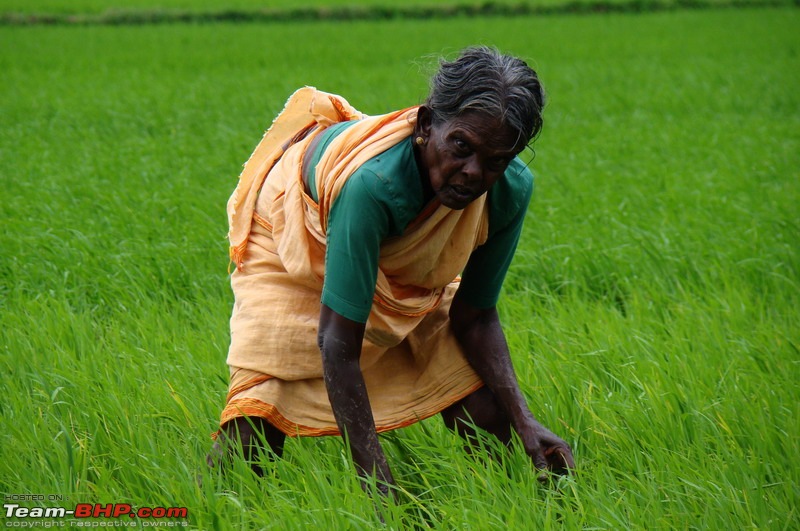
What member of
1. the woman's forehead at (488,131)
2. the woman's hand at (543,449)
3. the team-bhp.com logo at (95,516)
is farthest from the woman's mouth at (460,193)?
the team-bhp.com logo at (95,516)

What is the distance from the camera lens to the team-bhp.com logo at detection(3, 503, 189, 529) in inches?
82.2

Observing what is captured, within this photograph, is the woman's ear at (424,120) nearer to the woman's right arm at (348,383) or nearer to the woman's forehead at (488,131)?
the woman's forehead at (488,131)

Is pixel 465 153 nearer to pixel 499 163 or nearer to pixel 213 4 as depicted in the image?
pixel 499 163

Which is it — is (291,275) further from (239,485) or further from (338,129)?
(239,485)

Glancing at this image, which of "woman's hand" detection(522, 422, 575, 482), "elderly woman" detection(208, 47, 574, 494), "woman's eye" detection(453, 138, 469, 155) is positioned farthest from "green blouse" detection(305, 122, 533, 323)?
"woman's hand" detection(522, 422, 575, 482)

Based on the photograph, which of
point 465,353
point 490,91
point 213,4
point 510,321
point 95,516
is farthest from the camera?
point 213,4

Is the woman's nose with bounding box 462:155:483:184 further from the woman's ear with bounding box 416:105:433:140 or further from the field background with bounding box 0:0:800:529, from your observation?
the field background with bounding box 0:0:800:529

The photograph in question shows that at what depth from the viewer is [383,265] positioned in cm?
221

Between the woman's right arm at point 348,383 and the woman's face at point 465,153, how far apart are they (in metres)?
0.36

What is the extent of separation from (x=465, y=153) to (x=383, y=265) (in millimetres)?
386

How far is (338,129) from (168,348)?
1.35m

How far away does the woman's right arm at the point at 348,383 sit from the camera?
203 cm

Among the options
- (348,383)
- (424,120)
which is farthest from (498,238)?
(348,383)

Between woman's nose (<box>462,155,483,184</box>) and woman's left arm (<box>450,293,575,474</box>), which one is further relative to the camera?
woman's left arm (<box>450,293,575,474</box>)
